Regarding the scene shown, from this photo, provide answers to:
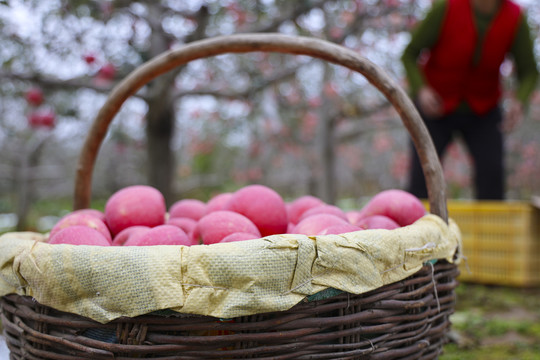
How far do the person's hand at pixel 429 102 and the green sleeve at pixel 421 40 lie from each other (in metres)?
0.03

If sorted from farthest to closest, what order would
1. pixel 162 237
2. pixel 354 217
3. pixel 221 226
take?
pixel 354 217
pixel 221 226
pixel 162 237

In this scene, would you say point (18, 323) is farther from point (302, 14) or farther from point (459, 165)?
point (459, 165)

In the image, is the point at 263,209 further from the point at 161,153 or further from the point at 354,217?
the point at 161,153

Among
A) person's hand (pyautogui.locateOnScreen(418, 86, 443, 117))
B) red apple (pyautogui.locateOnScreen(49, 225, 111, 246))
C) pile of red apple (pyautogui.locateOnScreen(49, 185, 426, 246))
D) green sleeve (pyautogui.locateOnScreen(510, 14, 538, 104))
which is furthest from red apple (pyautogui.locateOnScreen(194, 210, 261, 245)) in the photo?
green sleeve (pyautogui.locateOnScreen(510, 14, 538, 104))

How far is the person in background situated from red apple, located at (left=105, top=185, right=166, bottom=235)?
1.50m

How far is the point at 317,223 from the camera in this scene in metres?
1.05

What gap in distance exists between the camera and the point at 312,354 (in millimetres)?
766

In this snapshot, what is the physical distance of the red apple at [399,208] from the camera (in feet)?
3.99

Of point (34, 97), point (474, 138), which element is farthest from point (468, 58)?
point (34, 97)

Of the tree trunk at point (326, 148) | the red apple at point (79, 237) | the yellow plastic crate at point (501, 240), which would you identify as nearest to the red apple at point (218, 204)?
the red apple at point (79, 237)

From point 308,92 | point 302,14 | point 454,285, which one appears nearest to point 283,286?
point 454,285

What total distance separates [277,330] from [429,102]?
1728 mm

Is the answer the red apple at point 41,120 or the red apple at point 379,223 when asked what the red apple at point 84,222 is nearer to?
the red apple at point 379,223

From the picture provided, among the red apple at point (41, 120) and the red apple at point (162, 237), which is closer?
the red apple at point (162, 237)
